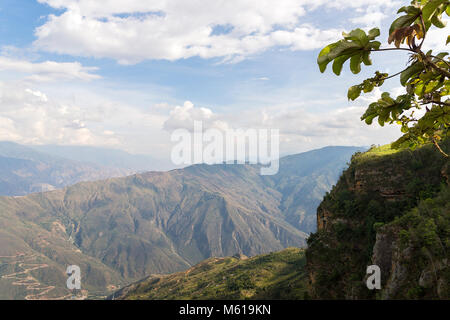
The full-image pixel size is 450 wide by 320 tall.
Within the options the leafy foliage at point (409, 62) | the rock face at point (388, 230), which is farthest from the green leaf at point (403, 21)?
the rock face at point (388, 230)

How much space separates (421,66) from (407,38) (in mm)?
439

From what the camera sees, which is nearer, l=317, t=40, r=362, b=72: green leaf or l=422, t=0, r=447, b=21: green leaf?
l=422, t=0, r=447, b=21: green leaf

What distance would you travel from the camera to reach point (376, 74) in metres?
3.44

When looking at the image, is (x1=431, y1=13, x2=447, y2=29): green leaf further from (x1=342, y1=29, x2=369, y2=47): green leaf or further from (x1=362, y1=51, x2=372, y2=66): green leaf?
(x1=342, y1=29, x2=369, y2=47): green leaf

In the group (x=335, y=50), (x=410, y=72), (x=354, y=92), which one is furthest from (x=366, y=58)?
(x=410, y=72)

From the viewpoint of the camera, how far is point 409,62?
322cm

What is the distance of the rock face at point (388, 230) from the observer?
16758mm

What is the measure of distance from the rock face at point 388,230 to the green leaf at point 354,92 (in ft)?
54.0

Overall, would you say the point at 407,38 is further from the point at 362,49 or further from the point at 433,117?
the point at 433,117

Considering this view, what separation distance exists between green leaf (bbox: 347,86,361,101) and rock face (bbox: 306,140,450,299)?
16462mm

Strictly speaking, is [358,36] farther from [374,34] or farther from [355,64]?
[355,64]

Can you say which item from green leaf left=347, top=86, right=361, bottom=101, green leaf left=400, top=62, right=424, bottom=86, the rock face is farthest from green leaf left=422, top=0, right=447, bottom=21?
the rock face

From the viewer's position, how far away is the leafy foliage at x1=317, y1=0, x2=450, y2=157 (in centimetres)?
265

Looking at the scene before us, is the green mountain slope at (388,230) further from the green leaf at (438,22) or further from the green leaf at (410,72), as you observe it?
the green leaf at (438,22)
